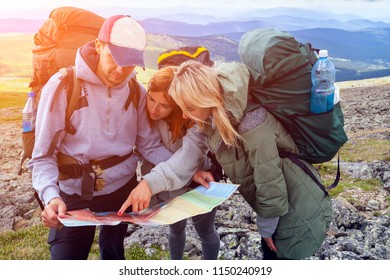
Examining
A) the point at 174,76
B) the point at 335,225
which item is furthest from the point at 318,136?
the point at 335,225

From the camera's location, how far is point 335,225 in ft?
17.0

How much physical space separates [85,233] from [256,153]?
119cm

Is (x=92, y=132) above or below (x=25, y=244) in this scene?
above

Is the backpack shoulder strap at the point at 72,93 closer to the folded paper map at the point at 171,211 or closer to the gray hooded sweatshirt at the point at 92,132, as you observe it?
the gray hooded sweatshirt at the point at 92,132

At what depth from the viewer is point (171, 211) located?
253cm

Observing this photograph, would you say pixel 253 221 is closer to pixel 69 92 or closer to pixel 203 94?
pixel 203 94

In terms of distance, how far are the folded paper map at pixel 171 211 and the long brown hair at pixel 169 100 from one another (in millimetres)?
431

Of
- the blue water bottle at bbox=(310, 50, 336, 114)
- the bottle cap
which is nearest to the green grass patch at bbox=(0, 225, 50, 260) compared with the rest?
the blue water bottle at bbox=(310, 50, 336, 114)

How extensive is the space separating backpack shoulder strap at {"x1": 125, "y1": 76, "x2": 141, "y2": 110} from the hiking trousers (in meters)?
0.58

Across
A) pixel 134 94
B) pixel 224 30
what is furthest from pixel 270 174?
pixel 224 30

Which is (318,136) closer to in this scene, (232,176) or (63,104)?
(232,176)

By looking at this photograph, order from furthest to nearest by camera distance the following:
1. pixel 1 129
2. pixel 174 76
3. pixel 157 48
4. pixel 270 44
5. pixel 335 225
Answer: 1. pixel 1 129
2. pixel 335 225
3. pixel 157 48
4. pixel 174 76
5. pixel 270 44

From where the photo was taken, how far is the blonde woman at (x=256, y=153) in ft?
7.69
